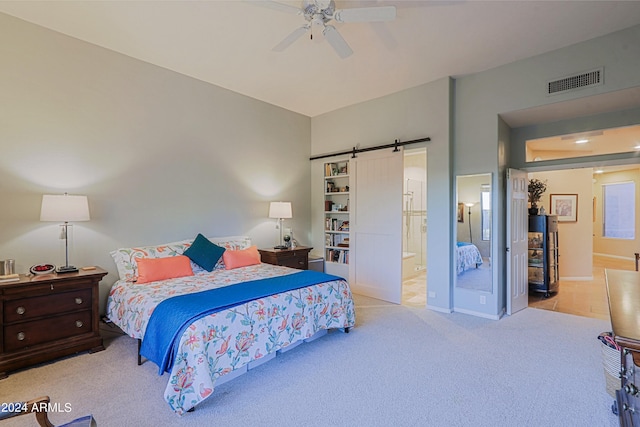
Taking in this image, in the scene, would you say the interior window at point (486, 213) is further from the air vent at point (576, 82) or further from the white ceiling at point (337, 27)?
the white ceiling at point (337, 27)

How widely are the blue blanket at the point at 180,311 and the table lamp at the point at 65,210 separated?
1.28 metres

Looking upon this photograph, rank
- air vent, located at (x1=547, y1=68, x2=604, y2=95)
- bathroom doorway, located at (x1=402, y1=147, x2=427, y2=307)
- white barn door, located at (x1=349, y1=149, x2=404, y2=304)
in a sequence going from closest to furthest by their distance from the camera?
air vent, located at (x1=547, y1=68, x2=604, y2=95)
white barn door, located at (x1=349, y1=149, x2=404, y2=304)
bathroom doorway, located at (x1=402, y1=147, x2=427, y2=307)

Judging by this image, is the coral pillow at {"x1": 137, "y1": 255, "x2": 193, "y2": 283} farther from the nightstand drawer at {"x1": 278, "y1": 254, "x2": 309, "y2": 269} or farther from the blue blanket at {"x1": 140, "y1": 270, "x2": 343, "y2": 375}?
the nightstand drawer at {"x1": 278, "y1": 254, "x2": 309, "y2": 269}

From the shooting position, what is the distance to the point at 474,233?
420 cm

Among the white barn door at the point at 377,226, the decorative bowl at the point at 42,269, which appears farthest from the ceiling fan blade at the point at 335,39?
the decorative bowl at the point at 42,269

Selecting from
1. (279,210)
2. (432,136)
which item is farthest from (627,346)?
(279,210)

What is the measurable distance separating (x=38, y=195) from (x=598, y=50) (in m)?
6.01

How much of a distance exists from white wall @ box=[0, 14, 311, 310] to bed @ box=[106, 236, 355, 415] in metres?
0.51

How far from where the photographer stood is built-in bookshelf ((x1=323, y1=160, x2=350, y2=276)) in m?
5.51

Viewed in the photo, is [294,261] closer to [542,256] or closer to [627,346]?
[627,346]

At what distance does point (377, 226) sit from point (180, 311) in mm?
3289

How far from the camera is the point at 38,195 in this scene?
122 inches

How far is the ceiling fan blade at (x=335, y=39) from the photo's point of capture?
2.53 meters

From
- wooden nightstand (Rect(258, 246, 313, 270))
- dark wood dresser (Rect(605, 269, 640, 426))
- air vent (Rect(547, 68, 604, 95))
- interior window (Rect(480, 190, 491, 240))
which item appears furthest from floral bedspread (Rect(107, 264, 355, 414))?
air vent (Rect(547, 68, 604, 95))
